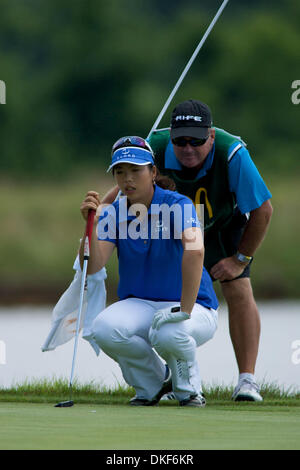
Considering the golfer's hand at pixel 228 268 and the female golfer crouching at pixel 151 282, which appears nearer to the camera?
the female golfer crouching at pixel 151 282

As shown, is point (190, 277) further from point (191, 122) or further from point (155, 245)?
point (191, 122)

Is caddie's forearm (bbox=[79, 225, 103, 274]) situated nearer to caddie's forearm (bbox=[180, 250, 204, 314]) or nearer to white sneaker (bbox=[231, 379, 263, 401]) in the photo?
caddie's forearm (bbox=[180, 250, 204, 314])

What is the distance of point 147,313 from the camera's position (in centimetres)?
484

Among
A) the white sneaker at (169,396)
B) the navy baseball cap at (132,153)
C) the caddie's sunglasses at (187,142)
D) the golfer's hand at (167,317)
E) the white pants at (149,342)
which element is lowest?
the white sneaker at (169,396)

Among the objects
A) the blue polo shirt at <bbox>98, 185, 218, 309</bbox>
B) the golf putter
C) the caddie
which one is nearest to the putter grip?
the golf putter

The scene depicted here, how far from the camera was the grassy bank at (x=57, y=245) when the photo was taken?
14125 mm

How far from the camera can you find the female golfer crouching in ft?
15.5

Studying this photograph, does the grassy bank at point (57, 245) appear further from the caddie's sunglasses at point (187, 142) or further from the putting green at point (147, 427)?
the putting green at point (147, 427)

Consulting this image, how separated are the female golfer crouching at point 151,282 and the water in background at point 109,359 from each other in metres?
1.38

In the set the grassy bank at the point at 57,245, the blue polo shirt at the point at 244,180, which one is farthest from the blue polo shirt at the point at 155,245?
the grassy bank at the point at 57,245

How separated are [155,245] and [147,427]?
1244 mm

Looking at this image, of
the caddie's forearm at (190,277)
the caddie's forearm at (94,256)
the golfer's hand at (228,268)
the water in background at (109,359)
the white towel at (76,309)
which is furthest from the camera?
the water in background at (109,359)

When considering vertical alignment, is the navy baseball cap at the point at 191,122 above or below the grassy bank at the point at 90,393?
above

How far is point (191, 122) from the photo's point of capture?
5148 millimetres
